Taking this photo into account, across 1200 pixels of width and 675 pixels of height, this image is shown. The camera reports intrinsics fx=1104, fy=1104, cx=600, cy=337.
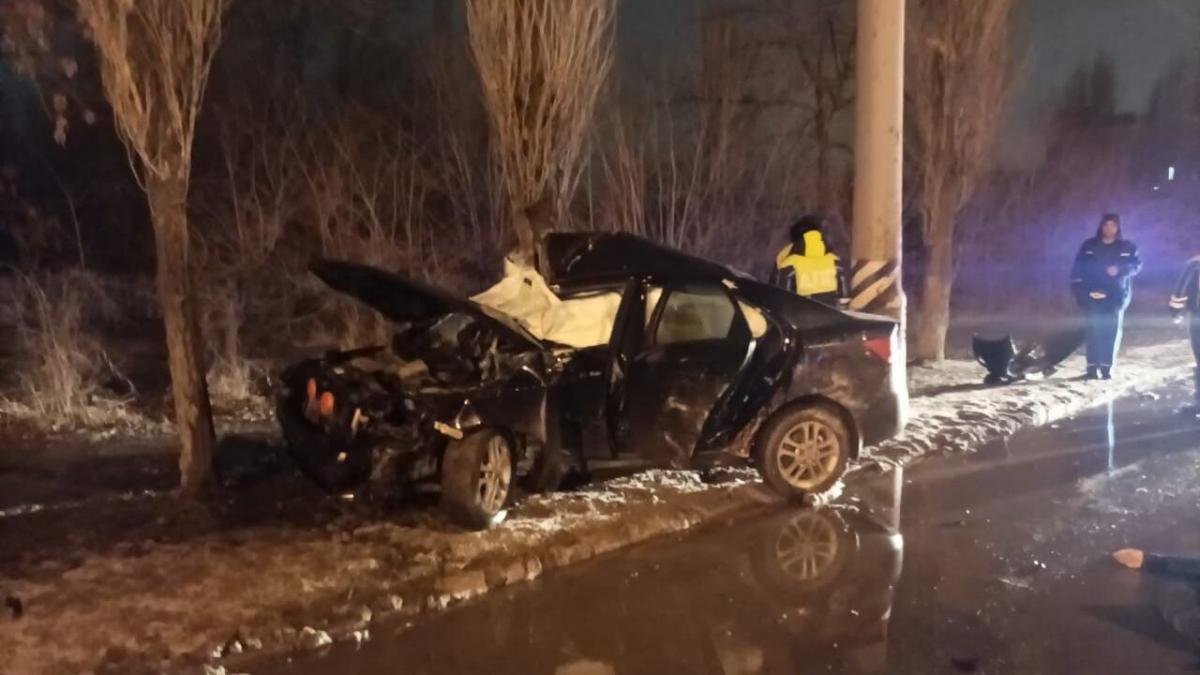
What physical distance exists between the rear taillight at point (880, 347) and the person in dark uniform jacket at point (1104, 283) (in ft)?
18.3

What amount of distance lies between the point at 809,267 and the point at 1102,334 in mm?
4734

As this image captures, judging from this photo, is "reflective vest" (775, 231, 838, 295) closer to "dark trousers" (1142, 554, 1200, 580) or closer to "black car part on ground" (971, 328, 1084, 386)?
"black car part on ground" (971, 328, 1084, 386)

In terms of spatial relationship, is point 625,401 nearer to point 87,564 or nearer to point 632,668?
point 632,668

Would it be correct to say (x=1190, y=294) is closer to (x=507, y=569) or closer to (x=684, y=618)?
(x=684, y=618)

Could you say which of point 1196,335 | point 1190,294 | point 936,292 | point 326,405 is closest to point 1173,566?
point 326,405

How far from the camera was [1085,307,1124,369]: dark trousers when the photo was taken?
1218cm

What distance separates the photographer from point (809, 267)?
31.4 ft

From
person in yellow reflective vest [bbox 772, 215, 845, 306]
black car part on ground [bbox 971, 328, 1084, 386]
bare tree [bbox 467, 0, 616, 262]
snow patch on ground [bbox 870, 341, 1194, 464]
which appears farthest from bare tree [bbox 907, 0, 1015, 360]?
bare tree [bbox 467, 0, 616, 262]

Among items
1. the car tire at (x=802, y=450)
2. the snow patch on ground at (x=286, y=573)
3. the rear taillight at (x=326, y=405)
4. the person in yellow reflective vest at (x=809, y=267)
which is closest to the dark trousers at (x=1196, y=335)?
the person in yellow reflective vest at (x=809, y=267)

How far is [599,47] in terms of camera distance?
999 cm

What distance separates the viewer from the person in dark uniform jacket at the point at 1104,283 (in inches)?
474

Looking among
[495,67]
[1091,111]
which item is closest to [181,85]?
[495,67]

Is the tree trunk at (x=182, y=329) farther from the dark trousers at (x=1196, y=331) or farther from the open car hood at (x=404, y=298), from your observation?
the dark trousers at (x=1196, y=331)

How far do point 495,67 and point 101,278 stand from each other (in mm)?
10235
